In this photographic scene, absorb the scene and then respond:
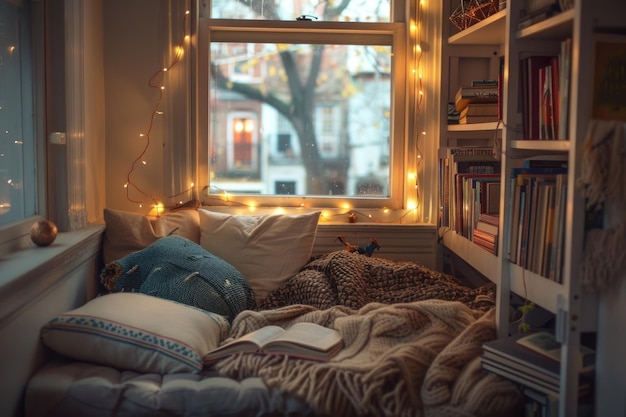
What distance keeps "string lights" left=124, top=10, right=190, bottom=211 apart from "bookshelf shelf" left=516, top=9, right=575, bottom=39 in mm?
1657

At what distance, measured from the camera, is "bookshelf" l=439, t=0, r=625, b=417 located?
1.86 metres

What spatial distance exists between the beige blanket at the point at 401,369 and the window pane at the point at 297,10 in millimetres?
1603

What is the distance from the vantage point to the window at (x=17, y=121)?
2.40 metres

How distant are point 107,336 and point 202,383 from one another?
33 centimetres

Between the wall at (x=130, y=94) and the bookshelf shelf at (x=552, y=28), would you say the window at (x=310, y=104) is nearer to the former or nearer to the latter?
the wall at (x=130, y=94)

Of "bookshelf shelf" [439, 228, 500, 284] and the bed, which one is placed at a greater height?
"bookshelf shelf" [439, 228, 500, 284]

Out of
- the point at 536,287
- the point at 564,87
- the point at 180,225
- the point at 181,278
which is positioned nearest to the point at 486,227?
the point at 536,287

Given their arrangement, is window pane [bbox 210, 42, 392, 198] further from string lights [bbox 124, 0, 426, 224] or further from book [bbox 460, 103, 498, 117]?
book [bbox 460, 103, 498, 117]

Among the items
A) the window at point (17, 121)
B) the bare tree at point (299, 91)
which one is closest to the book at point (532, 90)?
the bare tree at point (299, 91)

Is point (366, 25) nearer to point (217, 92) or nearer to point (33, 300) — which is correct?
point (217, 92)

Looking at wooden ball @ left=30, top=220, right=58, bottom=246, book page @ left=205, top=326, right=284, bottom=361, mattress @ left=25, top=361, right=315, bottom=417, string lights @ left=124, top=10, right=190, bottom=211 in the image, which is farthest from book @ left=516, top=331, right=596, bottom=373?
string lights @ left=124, top=10, right=190, bottom=211

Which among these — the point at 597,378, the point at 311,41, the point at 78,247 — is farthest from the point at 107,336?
the point at 311,41

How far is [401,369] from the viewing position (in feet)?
7.00

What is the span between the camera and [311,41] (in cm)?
349
